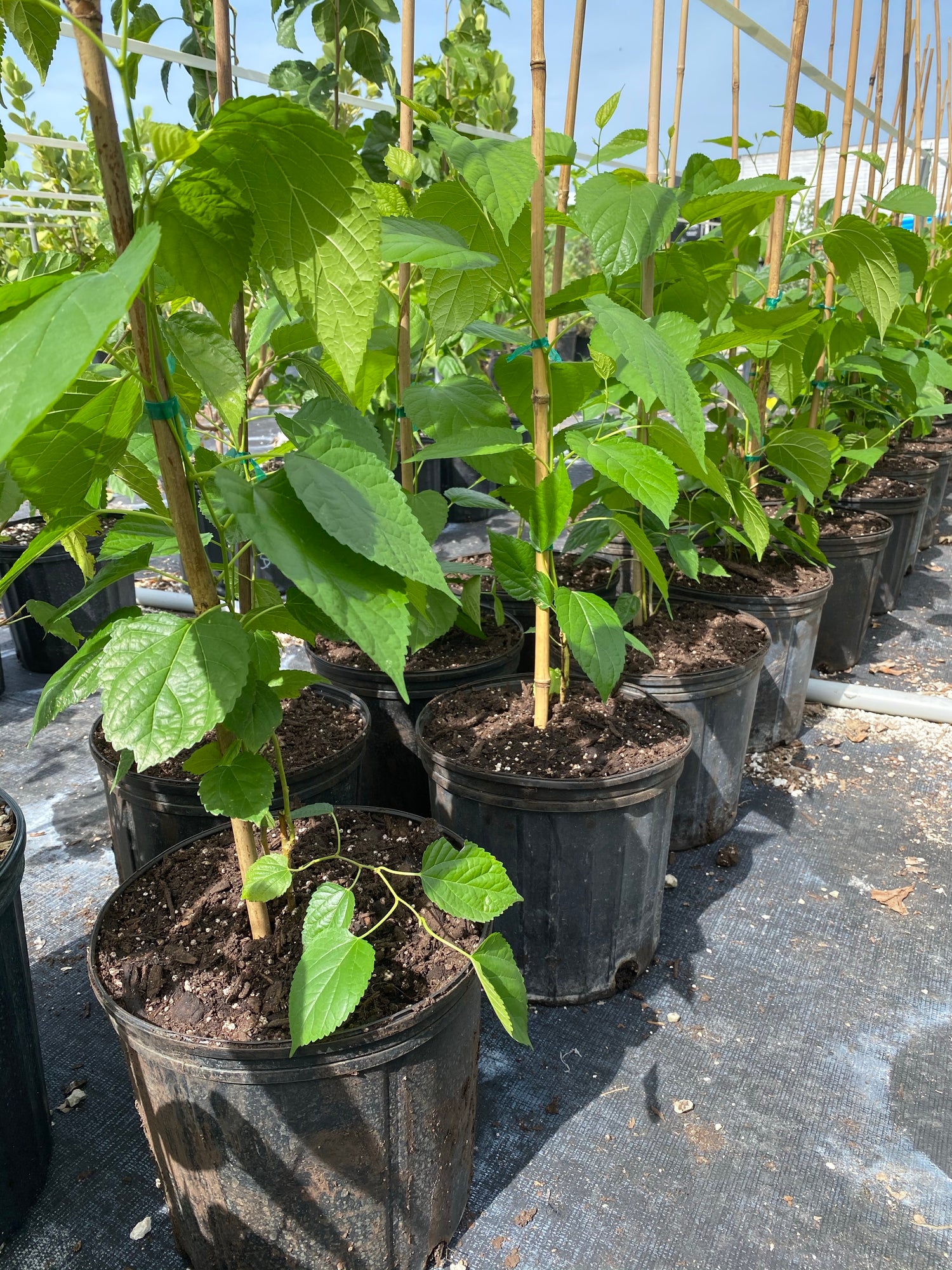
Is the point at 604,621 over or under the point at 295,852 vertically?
over

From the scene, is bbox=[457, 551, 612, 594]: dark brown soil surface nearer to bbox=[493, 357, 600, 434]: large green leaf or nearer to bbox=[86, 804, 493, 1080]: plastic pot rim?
bbox=[493, 357, 600, 434]: large green leaf

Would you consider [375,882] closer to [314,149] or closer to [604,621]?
[604,621]

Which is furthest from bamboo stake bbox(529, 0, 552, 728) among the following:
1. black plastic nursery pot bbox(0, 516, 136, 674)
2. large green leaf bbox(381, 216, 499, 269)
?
black plastic nursery pot bbox(0, 516, 136, 674)

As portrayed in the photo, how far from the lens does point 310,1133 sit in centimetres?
88

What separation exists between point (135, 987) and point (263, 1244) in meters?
0.31

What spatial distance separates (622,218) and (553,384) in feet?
0.89

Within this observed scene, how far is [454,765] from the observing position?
131cm

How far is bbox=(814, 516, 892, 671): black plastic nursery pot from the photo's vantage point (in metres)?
2.41

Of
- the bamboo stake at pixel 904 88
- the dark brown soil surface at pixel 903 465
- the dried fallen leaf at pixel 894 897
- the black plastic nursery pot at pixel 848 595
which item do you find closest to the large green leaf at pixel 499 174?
the dried fallen leaf at pixel 894 897

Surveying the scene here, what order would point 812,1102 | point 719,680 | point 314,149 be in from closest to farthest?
1. point 314,149
2. point 812,1102
3. point 719,680

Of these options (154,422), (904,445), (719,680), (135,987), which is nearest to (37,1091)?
(135,987)

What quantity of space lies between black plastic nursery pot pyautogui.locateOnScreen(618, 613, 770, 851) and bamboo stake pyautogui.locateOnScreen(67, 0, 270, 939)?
3.10 feet

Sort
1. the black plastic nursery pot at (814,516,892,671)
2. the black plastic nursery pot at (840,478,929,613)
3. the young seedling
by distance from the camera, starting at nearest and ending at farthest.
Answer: the young seedling
the black plastic nursery pot at (814,516,892,671)
the black plastic nursery pot at (840,478,929,613)

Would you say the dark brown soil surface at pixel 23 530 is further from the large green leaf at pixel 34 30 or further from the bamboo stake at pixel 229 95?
the large green leaf at pixel 34 30
